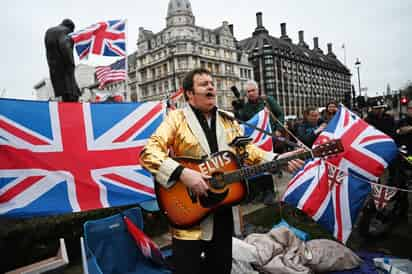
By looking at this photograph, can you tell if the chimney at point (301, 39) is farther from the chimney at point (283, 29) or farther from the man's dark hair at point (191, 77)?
the man's dark hair at point (191, 77)

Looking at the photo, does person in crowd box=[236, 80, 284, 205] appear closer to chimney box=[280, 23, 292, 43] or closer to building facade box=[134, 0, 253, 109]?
building facade box=[134, 0, 253, 109]

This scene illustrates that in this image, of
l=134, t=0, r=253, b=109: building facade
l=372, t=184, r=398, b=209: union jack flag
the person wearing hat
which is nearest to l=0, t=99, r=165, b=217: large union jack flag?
l=372, t=184, r=398, b=209: union jack flag

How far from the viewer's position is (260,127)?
5160 mm

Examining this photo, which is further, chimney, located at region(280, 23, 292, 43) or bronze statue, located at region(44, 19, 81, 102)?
chimney, located at region(280, 23, 292, 43)

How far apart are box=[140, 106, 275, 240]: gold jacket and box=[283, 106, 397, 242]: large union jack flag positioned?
6.19 ft

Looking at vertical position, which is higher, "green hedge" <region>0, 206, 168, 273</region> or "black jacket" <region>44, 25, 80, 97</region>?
"black jacket" <region>44, 25, 80, 97</region>

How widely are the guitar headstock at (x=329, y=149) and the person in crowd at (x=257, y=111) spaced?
247cm

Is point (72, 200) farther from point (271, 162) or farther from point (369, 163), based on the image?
point (369, 163)

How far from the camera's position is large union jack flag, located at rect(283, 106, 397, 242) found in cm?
328

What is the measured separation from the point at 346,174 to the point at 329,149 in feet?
4.06

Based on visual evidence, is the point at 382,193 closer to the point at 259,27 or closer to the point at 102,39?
the point at 102,39

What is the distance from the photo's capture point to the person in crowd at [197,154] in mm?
1795

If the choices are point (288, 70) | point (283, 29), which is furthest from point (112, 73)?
point (283, 29)

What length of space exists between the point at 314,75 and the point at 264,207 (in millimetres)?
91915
